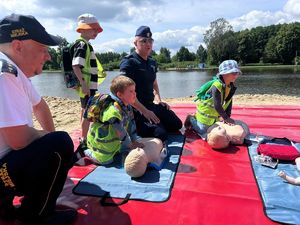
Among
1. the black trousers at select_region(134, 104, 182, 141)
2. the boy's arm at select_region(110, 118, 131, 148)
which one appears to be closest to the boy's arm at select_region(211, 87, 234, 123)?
the black trousers at select_region(134, 104, 182, 141)

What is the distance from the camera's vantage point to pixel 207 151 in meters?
3.73

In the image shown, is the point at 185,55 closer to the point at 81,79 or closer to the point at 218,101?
the point at 218,101

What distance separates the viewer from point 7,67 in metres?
1.91

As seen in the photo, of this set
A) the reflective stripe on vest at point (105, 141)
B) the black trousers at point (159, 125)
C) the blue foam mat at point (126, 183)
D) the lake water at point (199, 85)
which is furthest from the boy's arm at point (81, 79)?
the lake water at point (199, 85)

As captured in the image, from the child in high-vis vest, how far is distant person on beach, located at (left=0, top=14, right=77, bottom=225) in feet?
8.10

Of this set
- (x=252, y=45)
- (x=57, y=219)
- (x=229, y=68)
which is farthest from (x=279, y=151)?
(x=252, y=45)

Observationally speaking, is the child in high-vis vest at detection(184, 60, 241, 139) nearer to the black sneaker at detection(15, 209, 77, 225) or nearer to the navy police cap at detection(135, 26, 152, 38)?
the navy police cap at detection(135, 26, 152, 38)

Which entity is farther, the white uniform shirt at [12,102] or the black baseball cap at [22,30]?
the black baseball cap at [22,30]

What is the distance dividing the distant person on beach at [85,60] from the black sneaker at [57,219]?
1748mm

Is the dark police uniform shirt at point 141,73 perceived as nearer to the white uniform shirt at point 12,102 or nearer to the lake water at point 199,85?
the white uniform shirt at point 12,102

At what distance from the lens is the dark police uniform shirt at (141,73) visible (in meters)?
4.31

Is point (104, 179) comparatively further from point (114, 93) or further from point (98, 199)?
point (114, 93)

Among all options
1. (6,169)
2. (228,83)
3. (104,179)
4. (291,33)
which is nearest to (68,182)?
(104,179)

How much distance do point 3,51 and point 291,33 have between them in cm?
6668
